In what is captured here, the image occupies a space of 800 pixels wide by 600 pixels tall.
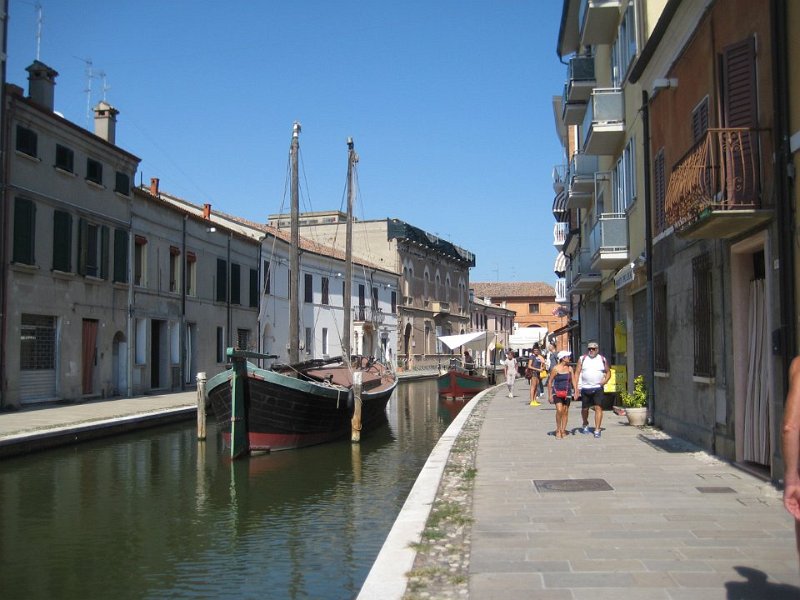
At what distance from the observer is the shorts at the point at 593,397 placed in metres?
14.1

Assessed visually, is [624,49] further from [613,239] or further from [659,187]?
[659,187]

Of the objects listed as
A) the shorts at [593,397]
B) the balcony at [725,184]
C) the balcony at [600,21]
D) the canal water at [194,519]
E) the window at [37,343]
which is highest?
the balcony at [600,21]

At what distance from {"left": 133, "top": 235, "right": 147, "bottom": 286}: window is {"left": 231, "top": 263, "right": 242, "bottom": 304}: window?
7218 mm

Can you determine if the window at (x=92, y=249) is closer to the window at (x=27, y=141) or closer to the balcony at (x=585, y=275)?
the window at (x=27, y=141)

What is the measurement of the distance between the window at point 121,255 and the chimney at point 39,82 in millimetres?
4502

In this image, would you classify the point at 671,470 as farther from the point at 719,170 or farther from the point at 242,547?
the point at 242,547

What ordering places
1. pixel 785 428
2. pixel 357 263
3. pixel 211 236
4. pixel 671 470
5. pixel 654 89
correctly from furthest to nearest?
pixel 357 263 < pixel 211 236 < pixel 654 89 < pixel 671 470 < pixel 785 428

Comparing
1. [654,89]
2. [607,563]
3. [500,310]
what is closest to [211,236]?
[654,89]

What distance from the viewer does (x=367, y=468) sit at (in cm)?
1487

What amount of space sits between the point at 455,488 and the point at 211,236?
2629 centimetres

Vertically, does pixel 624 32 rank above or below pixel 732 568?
above

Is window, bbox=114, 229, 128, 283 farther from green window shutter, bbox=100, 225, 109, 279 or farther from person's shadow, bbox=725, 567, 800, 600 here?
person's shadow, bbox=725, 567, 800, 600

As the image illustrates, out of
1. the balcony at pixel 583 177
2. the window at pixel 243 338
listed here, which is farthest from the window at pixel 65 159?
the balcony at pixel 583 177

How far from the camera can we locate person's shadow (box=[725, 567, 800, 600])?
A: 196 inches
